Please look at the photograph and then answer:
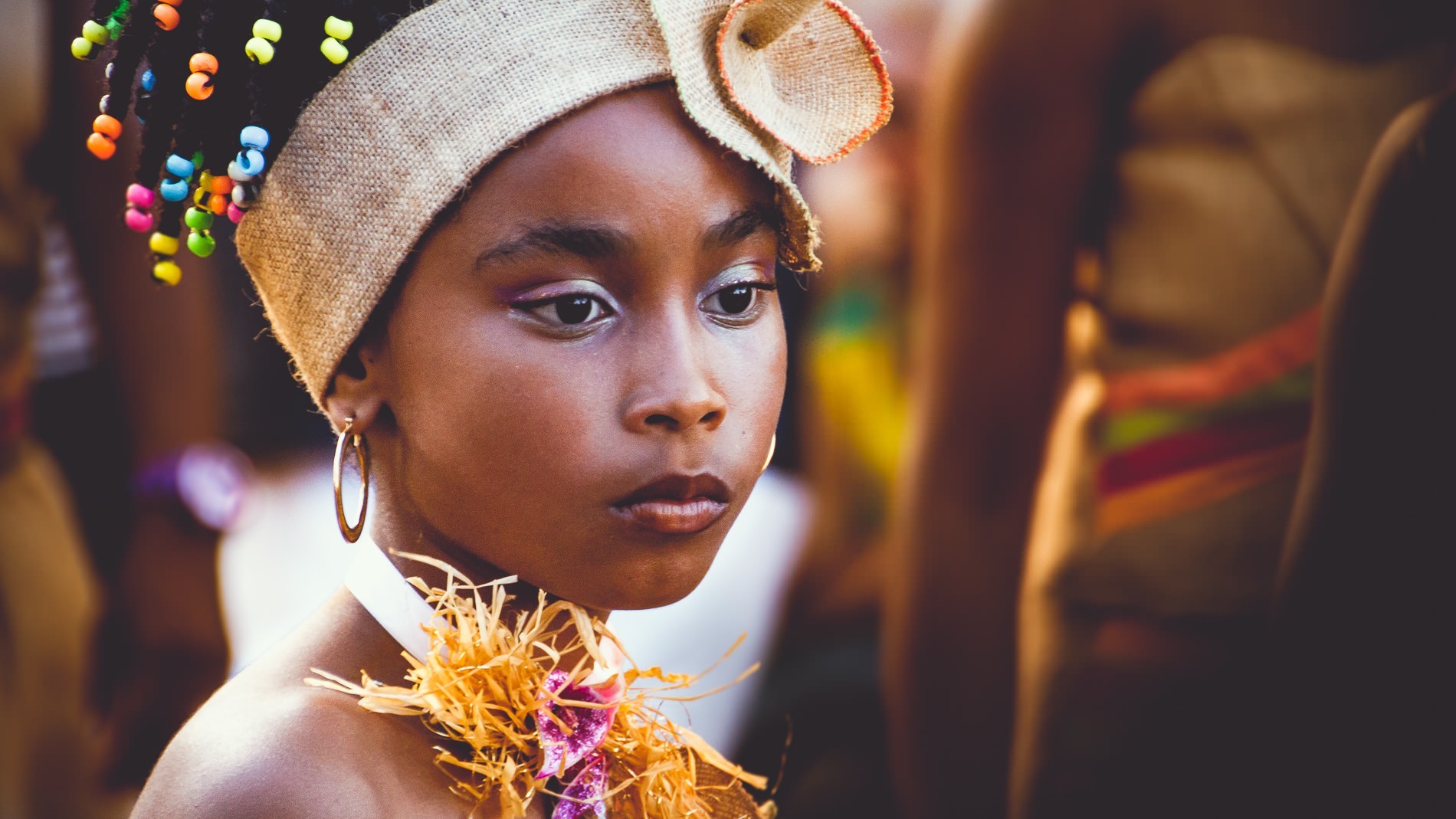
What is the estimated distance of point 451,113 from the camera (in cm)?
141

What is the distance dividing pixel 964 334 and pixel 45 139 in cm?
187

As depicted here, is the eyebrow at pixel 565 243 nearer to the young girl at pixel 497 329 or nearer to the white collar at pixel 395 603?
the young girl at pixel 497 329

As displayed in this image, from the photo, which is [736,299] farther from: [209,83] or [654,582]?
[209,83]

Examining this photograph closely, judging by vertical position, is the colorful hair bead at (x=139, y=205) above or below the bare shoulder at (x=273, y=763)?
above

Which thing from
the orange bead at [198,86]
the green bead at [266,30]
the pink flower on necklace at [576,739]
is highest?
the green bead at [266,30]

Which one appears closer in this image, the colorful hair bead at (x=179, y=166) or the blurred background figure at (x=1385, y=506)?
the blurred background figure at (x=1385, y=506)

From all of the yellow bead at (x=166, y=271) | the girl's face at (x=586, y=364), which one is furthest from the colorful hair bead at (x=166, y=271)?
the girl's face at (x=586, y=364)

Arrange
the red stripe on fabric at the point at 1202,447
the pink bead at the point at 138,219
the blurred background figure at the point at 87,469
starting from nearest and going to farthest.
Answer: the pink bead at the point at 138,219 → the red stripe on fabric at the point at 1202,447 → the blurred background figure at the point at 87,469

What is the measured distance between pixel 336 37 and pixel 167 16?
21 cm

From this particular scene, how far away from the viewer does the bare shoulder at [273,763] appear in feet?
4.14

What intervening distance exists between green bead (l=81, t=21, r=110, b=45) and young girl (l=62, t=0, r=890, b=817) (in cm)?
5

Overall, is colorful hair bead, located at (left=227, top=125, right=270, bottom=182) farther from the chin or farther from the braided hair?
the chin

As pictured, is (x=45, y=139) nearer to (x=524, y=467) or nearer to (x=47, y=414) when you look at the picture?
(x=47, y=414)

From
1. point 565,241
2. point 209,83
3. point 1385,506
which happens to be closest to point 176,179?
point 209,83
